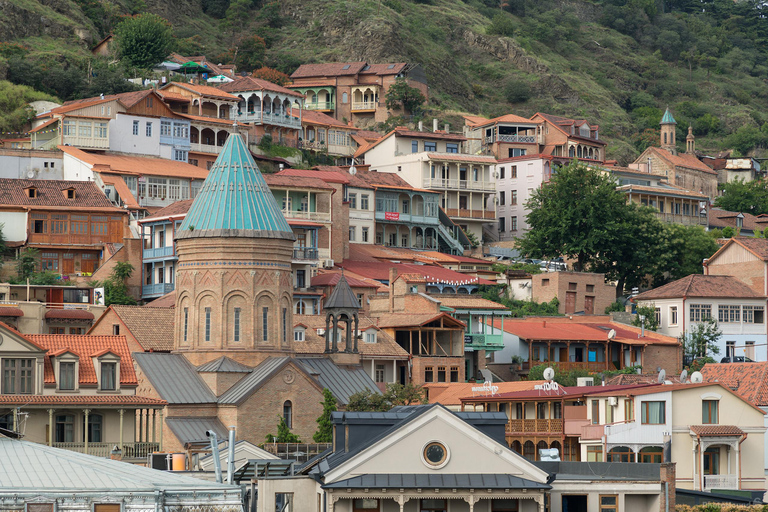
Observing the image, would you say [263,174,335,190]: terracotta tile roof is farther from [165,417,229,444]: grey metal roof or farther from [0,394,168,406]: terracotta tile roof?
[0,394,168,406]: terracotta tile roof

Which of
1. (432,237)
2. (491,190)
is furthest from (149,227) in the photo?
(491,190)

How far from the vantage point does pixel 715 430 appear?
165 feet

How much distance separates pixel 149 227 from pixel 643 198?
39.6 m

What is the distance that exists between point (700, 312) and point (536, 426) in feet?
87.8

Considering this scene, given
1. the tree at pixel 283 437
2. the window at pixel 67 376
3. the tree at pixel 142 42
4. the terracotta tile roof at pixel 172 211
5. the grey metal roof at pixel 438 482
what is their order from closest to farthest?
the grey metal roof at pixel 438 482, the tree at pixel 283 437, the window at pixel 67 376, the terracotta tile roof at pixel 172 211, the tree at pixel 142 42

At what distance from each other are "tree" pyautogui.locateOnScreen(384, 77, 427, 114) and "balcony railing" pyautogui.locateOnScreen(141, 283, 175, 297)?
43344 millimetres

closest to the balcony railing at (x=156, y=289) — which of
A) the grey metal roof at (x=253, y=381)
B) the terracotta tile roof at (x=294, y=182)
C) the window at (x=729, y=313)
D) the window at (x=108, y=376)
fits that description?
the terracotta tile roof at (x=294, y=182)

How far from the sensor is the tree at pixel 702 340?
256 ft

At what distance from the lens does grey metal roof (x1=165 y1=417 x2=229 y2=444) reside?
182 feet

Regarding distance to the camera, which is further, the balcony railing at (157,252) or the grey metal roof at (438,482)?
the balcony railing at (157,252)

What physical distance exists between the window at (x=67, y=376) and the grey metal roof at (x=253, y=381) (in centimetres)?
611

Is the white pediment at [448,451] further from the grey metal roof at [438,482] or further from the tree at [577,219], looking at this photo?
the tree at [577,219]

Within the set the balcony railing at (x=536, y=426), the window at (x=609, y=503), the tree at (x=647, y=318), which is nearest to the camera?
the window at (x=609, y=503)

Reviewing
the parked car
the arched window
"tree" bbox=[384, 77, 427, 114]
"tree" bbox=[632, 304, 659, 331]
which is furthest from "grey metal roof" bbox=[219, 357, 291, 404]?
"tree" bbox=[384, 77, 427, 114]
